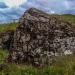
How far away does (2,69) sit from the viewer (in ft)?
57.4

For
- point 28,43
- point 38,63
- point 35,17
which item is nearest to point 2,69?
point 38,63

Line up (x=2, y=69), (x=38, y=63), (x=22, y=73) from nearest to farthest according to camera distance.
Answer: (x=22, y=73)
(x=2, y=69)
(x=38, y=63)

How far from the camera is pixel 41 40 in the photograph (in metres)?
21.3

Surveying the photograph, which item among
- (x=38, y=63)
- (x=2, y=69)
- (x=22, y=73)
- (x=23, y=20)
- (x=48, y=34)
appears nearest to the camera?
(x=22, y=73)

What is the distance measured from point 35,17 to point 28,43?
208cm

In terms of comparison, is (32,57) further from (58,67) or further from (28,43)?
(58,67)

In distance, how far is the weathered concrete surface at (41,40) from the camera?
67.2 ft

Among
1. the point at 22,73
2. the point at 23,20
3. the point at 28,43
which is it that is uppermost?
the point at 23,20

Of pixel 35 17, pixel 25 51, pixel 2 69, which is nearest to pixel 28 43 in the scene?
pixel 25 51

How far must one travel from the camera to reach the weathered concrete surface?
20.5 m

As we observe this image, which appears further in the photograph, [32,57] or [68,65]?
[32,57]

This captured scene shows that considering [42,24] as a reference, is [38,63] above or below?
below

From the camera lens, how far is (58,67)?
55.0ft

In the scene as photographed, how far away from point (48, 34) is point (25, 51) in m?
1.91
